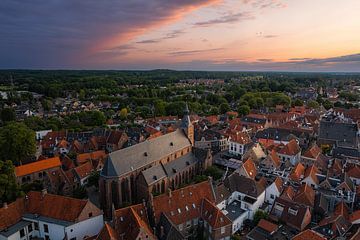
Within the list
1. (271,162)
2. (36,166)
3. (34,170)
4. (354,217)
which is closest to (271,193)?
(271,162)

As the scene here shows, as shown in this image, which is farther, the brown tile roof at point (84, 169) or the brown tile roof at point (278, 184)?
the brown tile roof at point (84, 169)

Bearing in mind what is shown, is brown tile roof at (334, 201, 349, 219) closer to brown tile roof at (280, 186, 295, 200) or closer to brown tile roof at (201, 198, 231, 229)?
brown tile roof at (280, 186, 295, 200)

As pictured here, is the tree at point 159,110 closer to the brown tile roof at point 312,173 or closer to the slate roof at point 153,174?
the slate roof at point 153,174

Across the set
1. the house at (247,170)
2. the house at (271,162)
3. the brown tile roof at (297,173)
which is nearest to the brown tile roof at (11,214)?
the house at (247,170)

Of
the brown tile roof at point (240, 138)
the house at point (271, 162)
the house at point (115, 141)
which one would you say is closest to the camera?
the house at point (271, 162)

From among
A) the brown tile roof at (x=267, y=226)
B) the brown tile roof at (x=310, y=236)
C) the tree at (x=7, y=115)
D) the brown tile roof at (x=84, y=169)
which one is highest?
the tree at (x=7, y=115)

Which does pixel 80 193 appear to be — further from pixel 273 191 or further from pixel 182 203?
pixel 273 191

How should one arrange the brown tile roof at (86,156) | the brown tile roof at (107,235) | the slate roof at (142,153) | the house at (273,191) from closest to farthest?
the brown tile roof at (107,235), the slate roof at (142,153), the house at (273,191), the brown tile roof at (86,156)
